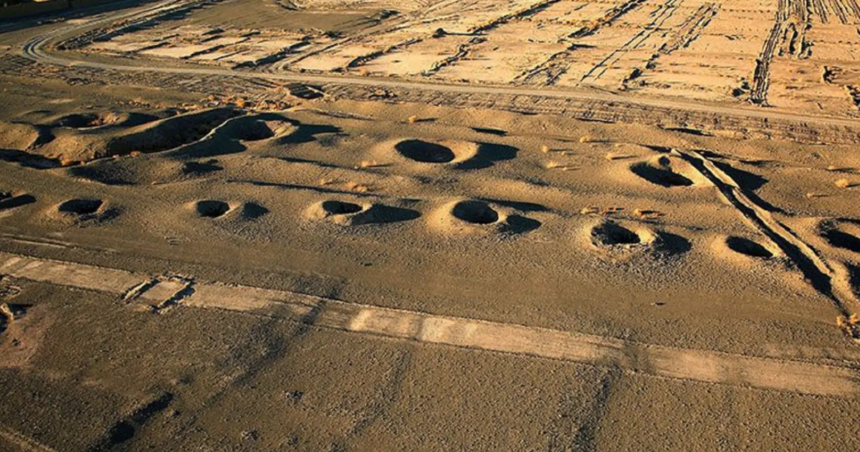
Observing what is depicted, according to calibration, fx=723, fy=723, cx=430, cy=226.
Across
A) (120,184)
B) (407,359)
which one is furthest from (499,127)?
(407,359)

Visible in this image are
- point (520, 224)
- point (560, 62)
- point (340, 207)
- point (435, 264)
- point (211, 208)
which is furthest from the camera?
point (560, 62)

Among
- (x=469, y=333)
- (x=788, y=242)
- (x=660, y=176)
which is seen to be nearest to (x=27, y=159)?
(x=469, y=333)

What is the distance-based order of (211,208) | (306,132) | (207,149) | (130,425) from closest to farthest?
(130,425) < (211,208) < (207,149) < (306,132)

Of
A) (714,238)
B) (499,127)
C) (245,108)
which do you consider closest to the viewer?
(714,238)

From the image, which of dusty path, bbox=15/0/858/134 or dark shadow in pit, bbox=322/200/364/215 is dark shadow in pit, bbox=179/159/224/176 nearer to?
dark shadow in pit, bbox=322/200/364/215

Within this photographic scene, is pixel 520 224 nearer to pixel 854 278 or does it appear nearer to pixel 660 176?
pixel 660 176

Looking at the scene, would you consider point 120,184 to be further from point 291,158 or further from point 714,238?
point 714,238

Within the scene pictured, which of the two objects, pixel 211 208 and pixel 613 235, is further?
pixel 211 208
